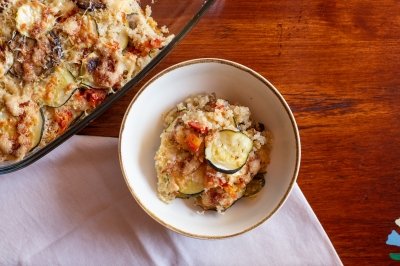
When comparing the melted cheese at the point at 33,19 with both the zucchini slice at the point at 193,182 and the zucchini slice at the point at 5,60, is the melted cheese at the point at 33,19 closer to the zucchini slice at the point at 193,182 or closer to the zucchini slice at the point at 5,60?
the zucchini slice at the point at 5,60

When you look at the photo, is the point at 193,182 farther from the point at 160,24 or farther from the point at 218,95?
the point at 160,24

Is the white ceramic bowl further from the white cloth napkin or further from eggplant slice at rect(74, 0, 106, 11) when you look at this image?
eggplant slice at rect(74, 0, 106, 11)

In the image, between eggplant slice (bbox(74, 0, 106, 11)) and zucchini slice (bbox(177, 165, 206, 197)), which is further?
eggplant slice (bbox(74, 0, 106, 11))

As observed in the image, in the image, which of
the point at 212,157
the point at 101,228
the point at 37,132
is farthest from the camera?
the point at 101,228

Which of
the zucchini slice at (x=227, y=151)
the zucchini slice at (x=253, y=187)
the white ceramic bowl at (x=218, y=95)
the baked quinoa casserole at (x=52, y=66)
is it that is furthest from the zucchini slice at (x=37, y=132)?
the zucchini slice at (x=253, y=187)

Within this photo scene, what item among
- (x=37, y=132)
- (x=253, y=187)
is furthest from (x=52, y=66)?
(x=253, y=187)

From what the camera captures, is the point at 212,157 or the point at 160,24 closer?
the point at 212,157

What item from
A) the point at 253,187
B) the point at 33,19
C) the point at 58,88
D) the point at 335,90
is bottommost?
the point at 253,187

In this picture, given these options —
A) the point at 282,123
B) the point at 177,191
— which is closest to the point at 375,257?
the point at 282,123

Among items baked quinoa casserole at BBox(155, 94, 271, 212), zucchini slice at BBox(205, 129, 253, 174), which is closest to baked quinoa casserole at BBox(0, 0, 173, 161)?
baked quinoa casserole at BBox(155, 94, 271, 212)
